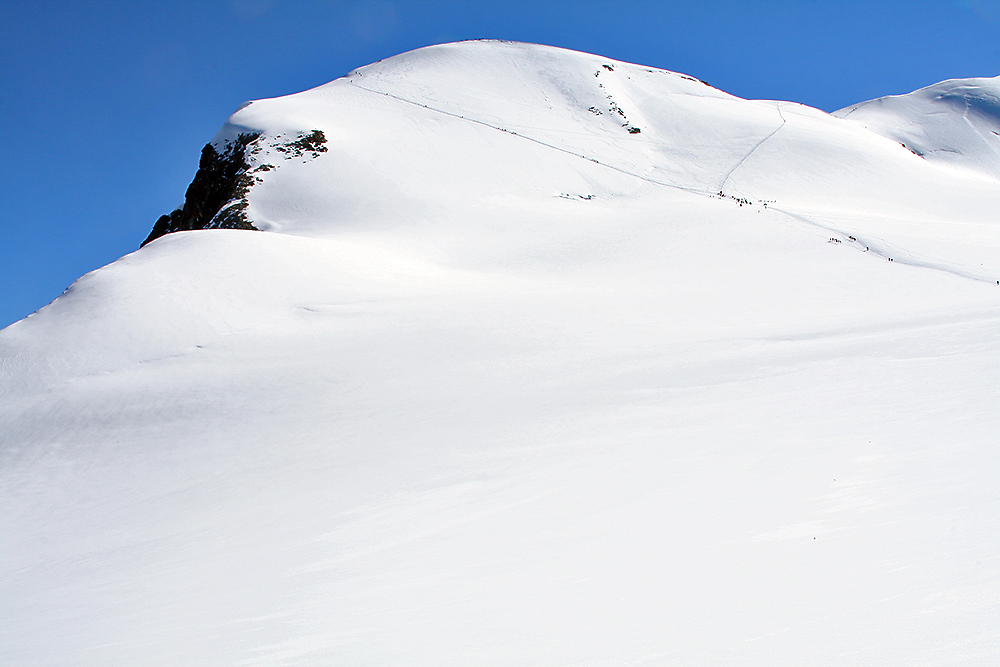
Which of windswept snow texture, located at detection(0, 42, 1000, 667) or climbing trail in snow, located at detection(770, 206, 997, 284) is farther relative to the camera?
climbing trail in snow, located at detection(770, 206, 997, 284)

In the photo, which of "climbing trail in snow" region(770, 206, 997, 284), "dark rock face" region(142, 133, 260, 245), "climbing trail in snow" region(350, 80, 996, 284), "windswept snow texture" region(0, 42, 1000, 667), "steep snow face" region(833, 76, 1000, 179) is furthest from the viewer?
"steep snow face" region(833, 76, 1000, 179)

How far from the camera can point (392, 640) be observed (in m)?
3.80

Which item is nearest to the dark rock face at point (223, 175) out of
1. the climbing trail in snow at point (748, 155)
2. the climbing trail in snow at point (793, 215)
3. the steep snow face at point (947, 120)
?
the climbing trail in snow at point (793, 215)

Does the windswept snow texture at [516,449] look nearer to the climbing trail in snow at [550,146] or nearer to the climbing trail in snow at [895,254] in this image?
the climbing trail in snow at [895,254]

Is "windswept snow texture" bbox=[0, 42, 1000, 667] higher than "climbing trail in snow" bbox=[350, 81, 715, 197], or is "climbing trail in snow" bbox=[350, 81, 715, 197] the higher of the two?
"climbing trail in snow" bbox=[350, 81, 715, 197]

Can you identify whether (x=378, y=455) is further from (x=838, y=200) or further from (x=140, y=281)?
(x=838, y=200)

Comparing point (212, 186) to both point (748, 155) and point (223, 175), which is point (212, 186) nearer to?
point (223, 175)

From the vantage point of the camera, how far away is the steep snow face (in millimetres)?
54875

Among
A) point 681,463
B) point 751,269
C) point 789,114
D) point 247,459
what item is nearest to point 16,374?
point 247,459

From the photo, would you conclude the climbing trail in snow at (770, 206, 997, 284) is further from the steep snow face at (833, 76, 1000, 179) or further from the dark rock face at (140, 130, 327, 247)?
the steep snow face at (833, 76, 1000, 179)

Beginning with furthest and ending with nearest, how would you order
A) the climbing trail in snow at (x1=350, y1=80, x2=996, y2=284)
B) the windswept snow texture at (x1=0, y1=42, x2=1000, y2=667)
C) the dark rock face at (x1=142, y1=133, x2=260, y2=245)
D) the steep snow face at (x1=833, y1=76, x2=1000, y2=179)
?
the steep snow face at (x1=833, y1=76, x2=1000, y2=179) → the dark rock face at (x1=142, y1=133, x2=260, y2=245) → the climbing trail in snow at (x1=350, y1=80, x2=996, y2=284) → the windswept snow texture at (x1=0, y1=42, x2=1000, y2=667)

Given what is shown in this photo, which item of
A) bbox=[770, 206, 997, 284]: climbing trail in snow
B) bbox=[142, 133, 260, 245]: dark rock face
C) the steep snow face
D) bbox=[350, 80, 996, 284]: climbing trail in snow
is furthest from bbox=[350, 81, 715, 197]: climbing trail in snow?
the steep snow face

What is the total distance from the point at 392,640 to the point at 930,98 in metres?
82.9

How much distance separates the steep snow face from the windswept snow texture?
4419 cm
